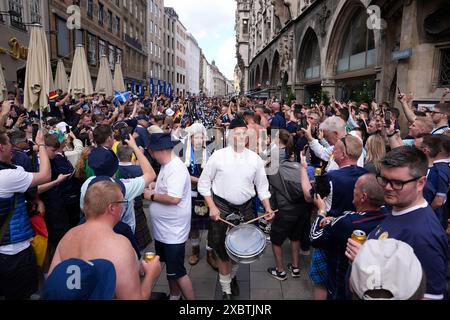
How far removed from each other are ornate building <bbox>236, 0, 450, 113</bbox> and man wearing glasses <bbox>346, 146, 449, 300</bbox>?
29.5 ft

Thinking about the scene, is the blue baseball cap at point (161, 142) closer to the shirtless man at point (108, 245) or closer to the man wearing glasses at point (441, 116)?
the shirtless man at point (108, 245)

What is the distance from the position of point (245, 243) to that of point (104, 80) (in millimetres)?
13375

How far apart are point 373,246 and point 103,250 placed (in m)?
1.47

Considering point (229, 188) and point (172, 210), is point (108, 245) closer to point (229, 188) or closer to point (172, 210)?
point (172, 210)

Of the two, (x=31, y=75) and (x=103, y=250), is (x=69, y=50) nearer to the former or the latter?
(x=31, y=75)

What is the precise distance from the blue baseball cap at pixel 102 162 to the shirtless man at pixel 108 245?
0.92 meters

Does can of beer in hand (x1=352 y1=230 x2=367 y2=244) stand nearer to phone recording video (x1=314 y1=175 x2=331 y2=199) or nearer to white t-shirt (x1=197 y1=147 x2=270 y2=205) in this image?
phone recording video (x1=314 y1=175 x2=331 y2=199)

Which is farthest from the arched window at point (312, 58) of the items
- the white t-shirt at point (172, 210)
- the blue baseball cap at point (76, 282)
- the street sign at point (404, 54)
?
the blue baseball cap at point (76, 282)

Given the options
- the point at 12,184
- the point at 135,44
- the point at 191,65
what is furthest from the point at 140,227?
the point at 191,65

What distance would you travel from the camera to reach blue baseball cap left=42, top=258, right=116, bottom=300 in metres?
1.52

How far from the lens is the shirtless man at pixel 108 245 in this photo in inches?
73.1

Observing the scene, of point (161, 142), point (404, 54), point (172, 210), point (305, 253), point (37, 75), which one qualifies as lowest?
point (305, 253)

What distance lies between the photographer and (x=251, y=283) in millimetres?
4242

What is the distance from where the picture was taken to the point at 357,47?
49.5 feet
